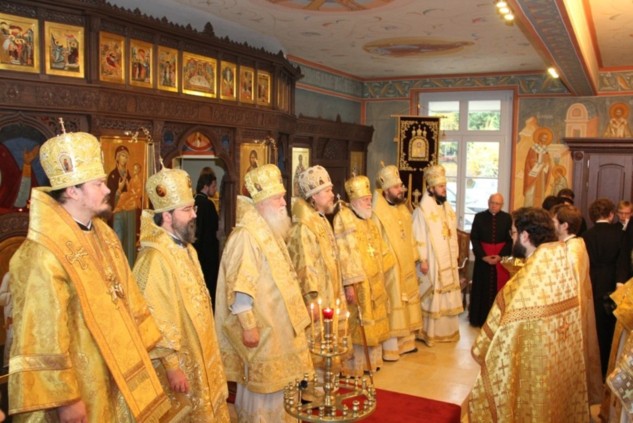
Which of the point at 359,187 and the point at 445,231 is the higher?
the point at 359,187

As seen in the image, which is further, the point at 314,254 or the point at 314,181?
the point at 314,181

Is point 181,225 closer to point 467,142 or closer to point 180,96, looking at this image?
point 180,96

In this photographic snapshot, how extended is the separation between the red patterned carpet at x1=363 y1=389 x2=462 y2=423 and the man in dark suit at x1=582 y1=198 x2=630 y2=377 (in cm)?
178

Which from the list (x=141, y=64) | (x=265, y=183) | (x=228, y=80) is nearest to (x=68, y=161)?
(x=265, y=183)

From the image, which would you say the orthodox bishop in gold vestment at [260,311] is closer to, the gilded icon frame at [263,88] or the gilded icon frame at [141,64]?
the gilded icon frame at [141,64]

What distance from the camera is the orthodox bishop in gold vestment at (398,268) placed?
5768 millimetres

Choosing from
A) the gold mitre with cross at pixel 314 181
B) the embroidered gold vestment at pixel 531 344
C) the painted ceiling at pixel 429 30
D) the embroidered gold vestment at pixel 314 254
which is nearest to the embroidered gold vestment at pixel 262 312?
the embroidered gold vestment at pixel 314 254

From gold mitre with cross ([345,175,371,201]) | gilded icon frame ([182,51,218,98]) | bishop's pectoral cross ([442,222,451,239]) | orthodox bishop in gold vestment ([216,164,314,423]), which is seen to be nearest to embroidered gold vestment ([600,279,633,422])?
orthodox bishop in gold vestment ([216,164,314,423])

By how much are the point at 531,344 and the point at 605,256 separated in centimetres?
235

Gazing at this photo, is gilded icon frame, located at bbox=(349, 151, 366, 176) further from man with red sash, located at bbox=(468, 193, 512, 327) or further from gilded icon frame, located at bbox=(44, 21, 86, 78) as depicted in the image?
gilded icon frame, located at bbox=(44, 21, 86, 78)

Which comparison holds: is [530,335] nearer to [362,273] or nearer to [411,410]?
→ [411,410]

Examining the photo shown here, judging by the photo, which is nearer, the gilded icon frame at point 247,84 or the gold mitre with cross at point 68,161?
the gold mitre with cross at point 68,161

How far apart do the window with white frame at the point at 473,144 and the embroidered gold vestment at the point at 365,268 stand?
553cm

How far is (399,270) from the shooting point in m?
5.83
